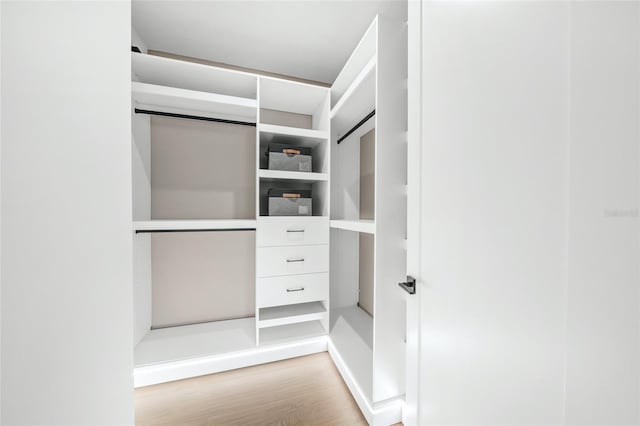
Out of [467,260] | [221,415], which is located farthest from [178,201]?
[467,260]

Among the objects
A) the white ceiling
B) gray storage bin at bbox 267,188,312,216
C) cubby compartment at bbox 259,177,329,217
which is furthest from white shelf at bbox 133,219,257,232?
the white ceiling

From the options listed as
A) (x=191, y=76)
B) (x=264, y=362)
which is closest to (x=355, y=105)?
(x=191, y=76)

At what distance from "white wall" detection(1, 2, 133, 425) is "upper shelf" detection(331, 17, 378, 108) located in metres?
0.93

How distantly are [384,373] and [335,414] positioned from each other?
1.00ft

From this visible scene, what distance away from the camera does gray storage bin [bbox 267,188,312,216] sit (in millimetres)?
Result: 1477

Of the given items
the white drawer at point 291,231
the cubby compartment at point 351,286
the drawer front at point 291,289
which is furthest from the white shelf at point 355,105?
the drawer front at point 291,289

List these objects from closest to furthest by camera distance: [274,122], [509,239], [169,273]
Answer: [509,239]
[169,273]
[274,122]

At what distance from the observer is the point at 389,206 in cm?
101

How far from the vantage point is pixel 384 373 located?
1.02 metres

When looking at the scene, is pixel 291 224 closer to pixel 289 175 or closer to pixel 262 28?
pixel 289 175

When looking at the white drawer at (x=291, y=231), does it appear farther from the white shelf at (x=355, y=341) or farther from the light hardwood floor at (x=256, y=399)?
the light hardwood floor at (x=256, y=399)

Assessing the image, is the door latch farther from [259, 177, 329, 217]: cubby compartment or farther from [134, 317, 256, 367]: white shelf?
[134, 317, 256, 367]: white shelf

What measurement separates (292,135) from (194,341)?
1.41m

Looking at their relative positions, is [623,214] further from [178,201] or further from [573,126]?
[178,201]
